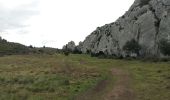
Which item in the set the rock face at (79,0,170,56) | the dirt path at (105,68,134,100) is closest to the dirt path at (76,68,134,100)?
the dirt path at (105,68,134,100)

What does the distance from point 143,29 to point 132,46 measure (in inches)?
295

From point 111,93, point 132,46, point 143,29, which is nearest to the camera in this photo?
point 111,93

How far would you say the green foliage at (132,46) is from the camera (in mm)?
118312

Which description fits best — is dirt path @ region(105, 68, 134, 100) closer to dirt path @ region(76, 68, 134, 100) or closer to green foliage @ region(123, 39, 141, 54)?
dirt path @ region(76, 68, 134, 100)

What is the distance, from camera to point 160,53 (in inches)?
4144

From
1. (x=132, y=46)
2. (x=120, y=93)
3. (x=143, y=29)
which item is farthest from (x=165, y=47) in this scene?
(x=120, y=93)

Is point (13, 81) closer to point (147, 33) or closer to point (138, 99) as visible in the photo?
point (138, 99)

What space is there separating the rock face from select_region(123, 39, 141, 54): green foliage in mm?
1531

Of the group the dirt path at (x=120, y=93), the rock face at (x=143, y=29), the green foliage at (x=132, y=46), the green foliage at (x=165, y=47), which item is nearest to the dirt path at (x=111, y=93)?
the dirt path at (x=120, y=93)

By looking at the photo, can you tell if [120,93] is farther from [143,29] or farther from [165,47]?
[143,29]

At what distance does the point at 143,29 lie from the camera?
120438 millimetres

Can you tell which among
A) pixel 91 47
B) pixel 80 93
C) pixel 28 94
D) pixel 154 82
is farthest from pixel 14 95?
pixel 91 47

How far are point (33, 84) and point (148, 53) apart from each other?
76.8 m

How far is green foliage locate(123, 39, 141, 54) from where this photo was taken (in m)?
118
